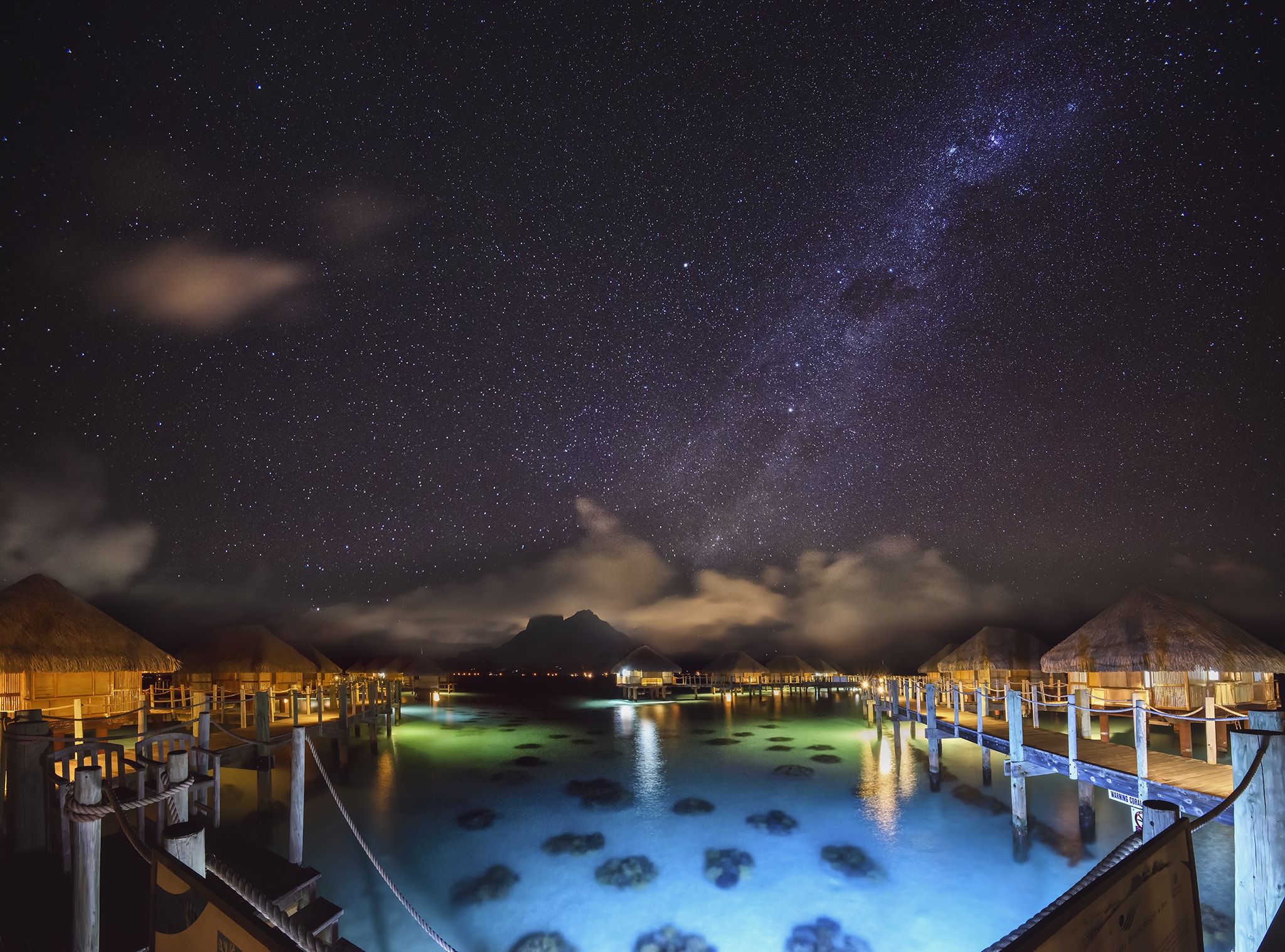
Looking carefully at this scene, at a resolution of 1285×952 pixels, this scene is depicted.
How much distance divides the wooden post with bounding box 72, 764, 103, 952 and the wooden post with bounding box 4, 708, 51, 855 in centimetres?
378

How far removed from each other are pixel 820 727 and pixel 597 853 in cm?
1858

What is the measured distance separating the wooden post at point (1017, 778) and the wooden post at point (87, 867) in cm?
1263

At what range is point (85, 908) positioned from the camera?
419 cm

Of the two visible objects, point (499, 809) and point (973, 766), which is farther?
point (973, 766)

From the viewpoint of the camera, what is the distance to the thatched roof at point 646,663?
163ft

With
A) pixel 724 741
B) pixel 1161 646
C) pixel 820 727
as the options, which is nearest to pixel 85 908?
pixel 1161 646

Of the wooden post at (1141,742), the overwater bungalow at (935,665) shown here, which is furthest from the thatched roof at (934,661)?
the wooden post at (1141,742)

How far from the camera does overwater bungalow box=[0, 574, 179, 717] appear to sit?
628 inches

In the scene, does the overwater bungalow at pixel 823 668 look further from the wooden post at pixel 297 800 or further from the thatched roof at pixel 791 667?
the wooden post at pixel 297 800

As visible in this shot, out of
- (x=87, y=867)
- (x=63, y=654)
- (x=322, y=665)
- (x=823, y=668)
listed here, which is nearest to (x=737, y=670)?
(x=823, y=668)

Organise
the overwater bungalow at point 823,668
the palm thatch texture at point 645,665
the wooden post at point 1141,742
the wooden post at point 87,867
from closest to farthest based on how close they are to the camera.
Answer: the wooden post at point 87,867, the wooden post at point 1141,742, the palm thatch texture at point 645,665, the overwater bungalow at point 823,668

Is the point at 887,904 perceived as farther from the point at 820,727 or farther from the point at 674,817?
the point at 820,727

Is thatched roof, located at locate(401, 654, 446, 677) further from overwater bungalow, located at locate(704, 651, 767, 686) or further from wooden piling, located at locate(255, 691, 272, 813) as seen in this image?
wooden piling, located at locate(255, 691, 272, 813)

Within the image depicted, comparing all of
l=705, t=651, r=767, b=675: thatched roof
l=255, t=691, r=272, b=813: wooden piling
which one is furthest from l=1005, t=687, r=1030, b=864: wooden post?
l=705, t=651, r=767, b=675: thatched roof
